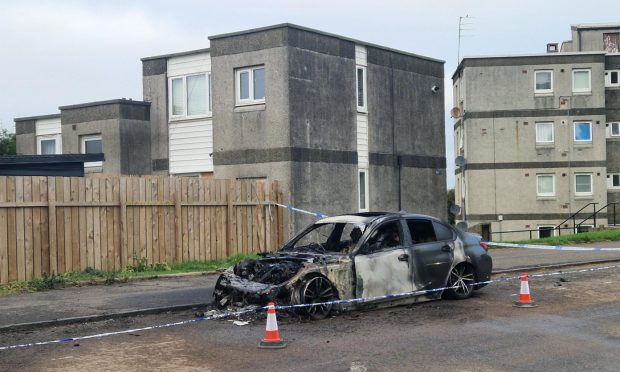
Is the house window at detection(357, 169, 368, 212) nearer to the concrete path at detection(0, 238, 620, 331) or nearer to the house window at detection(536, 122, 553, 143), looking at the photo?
the concrete path at detection(0, 238, 620, 331)

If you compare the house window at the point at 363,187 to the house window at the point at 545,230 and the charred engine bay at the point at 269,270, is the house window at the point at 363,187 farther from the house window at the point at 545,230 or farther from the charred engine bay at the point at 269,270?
the house window at the point at 545,230

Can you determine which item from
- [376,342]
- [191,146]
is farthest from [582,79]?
A: [376,342]

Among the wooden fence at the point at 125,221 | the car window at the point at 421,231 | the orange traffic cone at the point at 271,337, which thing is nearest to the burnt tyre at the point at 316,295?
the orange traffic cone at the point at 271,337

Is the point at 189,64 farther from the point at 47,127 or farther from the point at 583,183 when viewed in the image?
the point at 583,183

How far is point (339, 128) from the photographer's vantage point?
23250 millimetres

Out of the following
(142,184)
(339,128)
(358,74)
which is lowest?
(142,184)

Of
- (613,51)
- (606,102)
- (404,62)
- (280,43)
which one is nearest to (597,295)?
(280,43)

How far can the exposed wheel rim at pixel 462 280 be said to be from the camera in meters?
12.7

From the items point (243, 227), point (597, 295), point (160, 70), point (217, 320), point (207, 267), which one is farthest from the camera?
point (160, 70)

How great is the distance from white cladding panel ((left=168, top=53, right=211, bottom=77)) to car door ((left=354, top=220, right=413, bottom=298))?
45.9ft

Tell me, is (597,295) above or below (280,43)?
below

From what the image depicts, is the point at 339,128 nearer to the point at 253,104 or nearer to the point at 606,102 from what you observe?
the point at 253,104

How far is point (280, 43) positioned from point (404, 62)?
5.97 metres

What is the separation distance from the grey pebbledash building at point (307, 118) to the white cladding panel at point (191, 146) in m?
0.04
